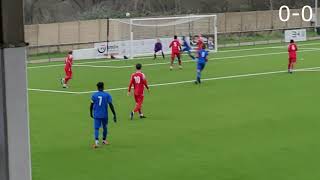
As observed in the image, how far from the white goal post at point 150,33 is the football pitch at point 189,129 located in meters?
14.0

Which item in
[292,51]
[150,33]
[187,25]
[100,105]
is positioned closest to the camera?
[100,105]

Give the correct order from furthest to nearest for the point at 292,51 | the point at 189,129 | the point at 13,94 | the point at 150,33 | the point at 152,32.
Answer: the point at 152,32, the point at 150,33, the point at 292,51, the point at 189,129, the point at 13,94

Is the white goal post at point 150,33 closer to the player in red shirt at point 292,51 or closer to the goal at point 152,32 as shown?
the goal at point 152,32

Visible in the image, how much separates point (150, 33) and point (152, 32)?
369 millimetres

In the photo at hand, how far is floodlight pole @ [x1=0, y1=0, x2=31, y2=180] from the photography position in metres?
6.56

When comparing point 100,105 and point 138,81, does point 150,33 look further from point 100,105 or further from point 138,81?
point 100,105

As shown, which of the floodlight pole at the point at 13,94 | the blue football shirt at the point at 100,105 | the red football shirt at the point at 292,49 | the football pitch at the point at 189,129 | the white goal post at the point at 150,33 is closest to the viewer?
the floodlight pole at the point at 13,94

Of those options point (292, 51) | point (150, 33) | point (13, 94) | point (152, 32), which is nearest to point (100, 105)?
point (13, 94)

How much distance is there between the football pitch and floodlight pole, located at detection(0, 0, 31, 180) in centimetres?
555

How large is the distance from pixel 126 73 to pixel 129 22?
14492 mm

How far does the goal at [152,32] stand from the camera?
4866 centimetres

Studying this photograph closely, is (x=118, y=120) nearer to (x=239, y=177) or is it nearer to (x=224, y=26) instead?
(x=239, y=177)

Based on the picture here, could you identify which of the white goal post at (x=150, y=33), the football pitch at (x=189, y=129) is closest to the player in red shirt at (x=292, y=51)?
the football pitch at (x=189, y=129)

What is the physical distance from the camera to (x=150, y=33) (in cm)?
5378
